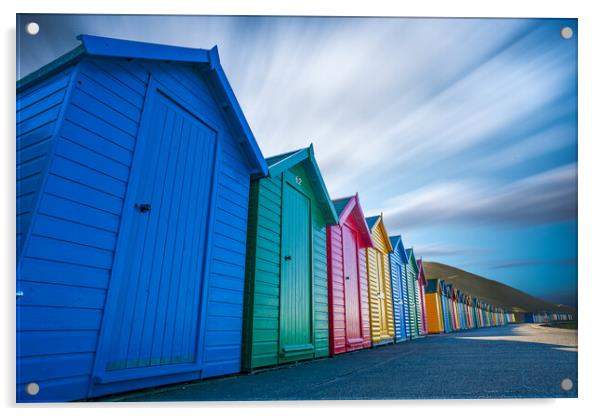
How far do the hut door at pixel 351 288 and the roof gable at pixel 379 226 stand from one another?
2.74 m

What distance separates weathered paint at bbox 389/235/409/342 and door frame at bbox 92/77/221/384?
13.8m

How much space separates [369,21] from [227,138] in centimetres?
290

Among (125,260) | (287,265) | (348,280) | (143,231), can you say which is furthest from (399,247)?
(125,260)

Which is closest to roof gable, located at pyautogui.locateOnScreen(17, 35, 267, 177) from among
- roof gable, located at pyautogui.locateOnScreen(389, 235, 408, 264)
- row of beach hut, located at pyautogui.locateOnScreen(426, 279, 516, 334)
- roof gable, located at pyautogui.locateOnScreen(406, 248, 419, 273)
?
roof gable, located at pyautogui.locateOnScreen(389, 235, 408, 264)

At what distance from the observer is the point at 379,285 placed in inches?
591

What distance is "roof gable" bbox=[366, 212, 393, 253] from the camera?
48.9 feet

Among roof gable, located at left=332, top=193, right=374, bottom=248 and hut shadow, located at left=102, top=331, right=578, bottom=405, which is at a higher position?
roof gable, located at left=332, top=193, right=374, bottom=248

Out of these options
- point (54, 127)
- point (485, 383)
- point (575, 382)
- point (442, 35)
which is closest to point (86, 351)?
point (54, 127)

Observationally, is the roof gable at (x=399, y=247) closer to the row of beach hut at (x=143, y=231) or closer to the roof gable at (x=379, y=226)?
the roof gable at (x=379, y=226)

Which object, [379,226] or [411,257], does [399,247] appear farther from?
[379,226]

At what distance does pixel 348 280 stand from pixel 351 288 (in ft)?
1.22

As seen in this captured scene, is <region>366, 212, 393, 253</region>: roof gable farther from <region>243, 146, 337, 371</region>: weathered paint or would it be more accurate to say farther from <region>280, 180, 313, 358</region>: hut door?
<region>280, 180, 313, 358</region>: hut door

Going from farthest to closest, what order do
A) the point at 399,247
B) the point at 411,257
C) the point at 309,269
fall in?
the point at 411,257 → the point at 399,247 → the point at 309,269

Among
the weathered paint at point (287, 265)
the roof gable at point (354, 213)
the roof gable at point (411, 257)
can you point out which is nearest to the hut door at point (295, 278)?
the weathered paint at point (287, 265)
